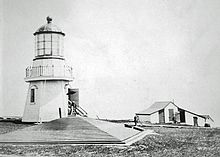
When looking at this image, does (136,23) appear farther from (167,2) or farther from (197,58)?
(197,58)

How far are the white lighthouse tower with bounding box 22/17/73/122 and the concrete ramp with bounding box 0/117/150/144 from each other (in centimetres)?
484

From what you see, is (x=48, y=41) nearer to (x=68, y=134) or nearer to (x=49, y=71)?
(x=49, y=71)

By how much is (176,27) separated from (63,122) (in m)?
8.05

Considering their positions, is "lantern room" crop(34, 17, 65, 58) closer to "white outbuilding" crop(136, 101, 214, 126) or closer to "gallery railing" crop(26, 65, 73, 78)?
"gallery railing" crop(26, 65, 73, 78)

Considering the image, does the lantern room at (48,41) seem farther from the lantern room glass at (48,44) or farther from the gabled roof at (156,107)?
the gabled roof at (156,107)

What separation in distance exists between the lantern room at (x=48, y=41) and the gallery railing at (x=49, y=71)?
0.49 meters

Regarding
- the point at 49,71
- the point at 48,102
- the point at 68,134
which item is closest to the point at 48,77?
the point at 49,71

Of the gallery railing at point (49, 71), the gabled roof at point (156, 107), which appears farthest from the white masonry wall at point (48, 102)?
the gabled roof at point (156, 107)

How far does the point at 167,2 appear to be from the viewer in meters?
14.6

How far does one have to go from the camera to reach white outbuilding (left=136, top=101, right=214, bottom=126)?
22047 millimetres

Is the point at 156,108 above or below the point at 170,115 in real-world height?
above

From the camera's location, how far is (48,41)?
14.4m

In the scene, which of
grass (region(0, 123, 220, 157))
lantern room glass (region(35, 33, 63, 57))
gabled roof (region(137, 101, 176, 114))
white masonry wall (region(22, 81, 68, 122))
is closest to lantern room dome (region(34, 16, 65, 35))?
lantern room glass (region(35, 33, 63, 57))

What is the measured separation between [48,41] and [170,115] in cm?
1129
